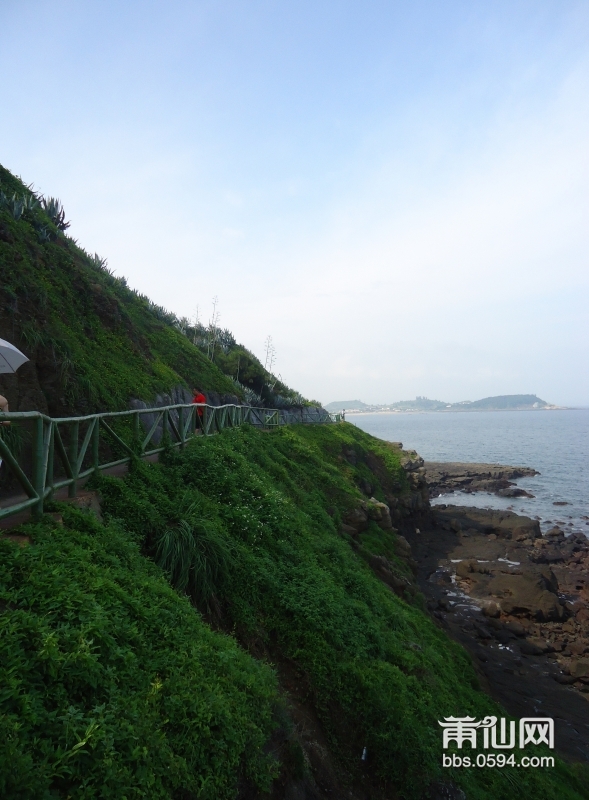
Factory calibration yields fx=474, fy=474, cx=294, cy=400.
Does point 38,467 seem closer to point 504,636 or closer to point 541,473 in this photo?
point 504,636

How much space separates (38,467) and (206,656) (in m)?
2.68

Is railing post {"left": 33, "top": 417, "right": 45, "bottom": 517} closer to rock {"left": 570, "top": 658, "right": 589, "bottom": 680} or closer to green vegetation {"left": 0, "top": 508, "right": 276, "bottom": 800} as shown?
green vegetation {"left": 0, "top": 508, "right": 276, "bottom": 800}

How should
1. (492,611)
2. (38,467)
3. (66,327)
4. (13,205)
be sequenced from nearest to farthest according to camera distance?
(38,467)
(66,327)
(13,205)
(492,611)

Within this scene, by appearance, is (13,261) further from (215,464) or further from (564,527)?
(564,527)

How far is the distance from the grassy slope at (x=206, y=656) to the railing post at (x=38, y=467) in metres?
0.41

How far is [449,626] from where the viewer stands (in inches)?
634

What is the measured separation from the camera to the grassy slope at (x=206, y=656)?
10.0 ft

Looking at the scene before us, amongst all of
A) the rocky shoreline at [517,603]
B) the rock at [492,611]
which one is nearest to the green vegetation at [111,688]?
the rocky shoreline at [517,603]

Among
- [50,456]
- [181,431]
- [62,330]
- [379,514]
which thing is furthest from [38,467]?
[379,514]

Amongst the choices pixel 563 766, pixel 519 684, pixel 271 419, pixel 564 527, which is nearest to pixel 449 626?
pixel 519 684

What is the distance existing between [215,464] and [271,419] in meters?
16.2

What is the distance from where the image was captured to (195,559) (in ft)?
21.2

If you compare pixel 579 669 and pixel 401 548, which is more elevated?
pixel 401 548

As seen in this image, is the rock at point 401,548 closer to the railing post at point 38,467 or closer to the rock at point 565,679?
the rock at point 565,679
